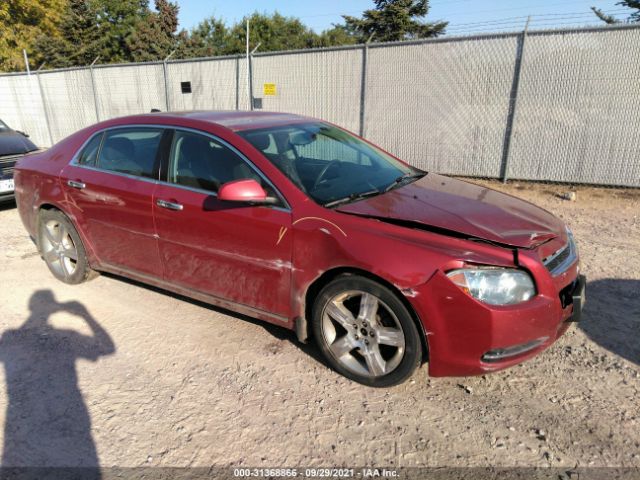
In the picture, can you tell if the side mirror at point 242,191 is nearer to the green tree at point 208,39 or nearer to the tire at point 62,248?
the tire at point 62,248

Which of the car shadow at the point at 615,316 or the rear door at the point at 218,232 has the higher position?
the rear door at the point at 218,232

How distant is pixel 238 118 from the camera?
12.4 ft

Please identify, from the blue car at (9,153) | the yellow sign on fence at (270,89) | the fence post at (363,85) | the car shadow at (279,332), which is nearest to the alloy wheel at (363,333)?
the car shadow at (279,332)

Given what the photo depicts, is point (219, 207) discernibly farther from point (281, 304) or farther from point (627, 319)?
point (627, 319)

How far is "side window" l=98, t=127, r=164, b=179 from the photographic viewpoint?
146 inches

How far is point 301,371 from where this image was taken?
3.12 m

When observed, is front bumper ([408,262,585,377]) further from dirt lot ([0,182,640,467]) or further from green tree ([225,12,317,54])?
green tree ([225,12,317,54])

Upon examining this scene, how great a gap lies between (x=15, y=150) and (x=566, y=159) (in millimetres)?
9531

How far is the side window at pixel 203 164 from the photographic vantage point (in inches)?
128

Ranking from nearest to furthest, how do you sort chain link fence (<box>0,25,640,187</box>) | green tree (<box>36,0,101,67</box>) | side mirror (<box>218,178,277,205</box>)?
side mirror (<box>218,178,277,205</box>)
chain link fence (<box>0,25,640,187</box>)
green tree (<box>36,0,101,67</box>)

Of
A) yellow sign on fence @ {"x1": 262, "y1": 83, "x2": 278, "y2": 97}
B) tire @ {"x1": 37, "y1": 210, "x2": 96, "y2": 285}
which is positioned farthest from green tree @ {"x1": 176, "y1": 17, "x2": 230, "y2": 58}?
tire @ {"x1": 37, "y1": 210, "x2": 96, "y2": 285}

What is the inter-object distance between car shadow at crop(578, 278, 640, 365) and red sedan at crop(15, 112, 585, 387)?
2.56ft

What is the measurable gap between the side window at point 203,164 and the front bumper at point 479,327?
1.42 m

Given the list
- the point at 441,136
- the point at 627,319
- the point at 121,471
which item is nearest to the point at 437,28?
the point at 441,136
